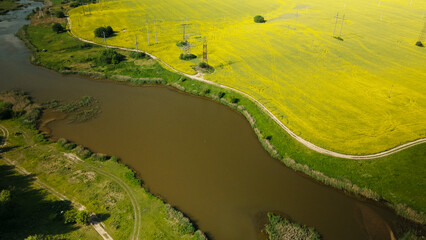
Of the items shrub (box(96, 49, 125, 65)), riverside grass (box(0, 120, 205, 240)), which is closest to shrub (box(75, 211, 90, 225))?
riverside grass (box(0, 120, 205, 240))

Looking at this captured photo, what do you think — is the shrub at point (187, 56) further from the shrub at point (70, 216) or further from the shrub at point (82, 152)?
the shrub at point (70, 216)

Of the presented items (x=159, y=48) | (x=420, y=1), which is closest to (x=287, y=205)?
(x=159, y=48)

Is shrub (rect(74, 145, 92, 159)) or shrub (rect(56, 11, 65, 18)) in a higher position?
shrub (rect(56, 11, 65, 18))

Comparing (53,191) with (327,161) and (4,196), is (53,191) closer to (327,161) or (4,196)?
(4,196)

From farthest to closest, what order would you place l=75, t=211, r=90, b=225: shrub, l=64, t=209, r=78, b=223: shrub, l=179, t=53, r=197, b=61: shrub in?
l=179, t=53, r=197, b=61: shrub
l=64, t=209, r=78, b=223: shrub
l=75, t=211, r=90, b=225: shrub

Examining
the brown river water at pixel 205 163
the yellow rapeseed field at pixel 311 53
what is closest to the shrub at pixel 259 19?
the yellow rapeseed field at pixel 311 53

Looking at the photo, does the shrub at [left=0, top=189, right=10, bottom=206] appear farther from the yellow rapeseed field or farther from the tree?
the tree

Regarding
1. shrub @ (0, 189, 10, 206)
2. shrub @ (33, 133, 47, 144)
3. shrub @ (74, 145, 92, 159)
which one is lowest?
shrub @ (74, 145, 92, 159)
